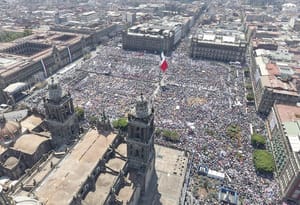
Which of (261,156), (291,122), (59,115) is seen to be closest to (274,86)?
(291,122)

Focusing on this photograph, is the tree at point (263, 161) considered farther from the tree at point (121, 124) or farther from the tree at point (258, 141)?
the tree at point (121, 124)

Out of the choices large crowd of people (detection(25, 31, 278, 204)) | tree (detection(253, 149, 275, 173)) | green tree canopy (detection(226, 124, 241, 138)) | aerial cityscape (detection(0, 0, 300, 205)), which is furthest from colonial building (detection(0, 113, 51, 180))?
tree (detection(253, 149, 275, 173))

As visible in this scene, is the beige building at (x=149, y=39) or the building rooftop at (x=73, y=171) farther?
the beige building at (x=149, y=39)

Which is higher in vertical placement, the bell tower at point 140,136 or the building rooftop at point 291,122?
the bell tower at point 140,136

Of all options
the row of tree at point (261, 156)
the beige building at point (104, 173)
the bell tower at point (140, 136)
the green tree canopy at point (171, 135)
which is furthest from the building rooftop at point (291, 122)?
the bell tower at point (140, 136)

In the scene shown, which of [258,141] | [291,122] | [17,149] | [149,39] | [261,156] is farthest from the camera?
[149,39]

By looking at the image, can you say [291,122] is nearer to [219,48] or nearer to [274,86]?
[274,86]
